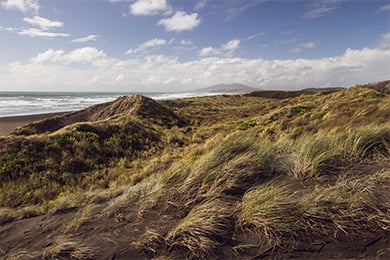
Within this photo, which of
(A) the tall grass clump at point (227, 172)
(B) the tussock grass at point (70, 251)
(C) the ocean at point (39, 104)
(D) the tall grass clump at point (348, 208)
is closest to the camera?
(D) the tall grass clump at point (348, 208)

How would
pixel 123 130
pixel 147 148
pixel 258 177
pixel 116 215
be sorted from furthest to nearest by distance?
pixel 123 130 → pixel 147 148 → pixel 258 177 → pixel 116 215

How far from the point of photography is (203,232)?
3350 millimetres

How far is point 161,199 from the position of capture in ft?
15.2

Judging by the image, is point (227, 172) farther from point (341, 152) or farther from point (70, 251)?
point (70, 251)

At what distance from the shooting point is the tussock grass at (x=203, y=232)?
124 inches

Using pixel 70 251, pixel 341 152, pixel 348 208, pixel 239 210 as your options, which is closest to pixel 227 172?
pixel 239 210

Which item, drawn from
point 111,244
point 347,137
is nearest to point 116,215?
point 111,244

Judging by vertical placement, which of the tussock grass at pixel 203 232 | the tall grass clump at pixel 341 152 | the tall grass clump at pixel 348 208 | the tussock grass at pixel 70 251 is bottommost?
the tussock grass at pixel 70 251

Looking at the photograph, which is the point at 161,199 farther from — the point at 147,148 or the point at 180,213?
the point at 147,148

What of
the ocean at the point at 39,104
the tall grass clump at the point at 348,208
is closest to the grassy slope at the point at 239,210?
the tall grass clump at the point at 348,208

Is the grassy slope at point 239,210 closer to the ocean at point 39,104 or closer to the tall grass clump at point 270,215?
the tall grass clump at point 270,215

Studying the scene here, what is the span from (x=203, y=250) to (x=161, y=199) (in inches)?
66.5

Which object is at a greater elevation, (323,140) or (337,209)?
(323,140)

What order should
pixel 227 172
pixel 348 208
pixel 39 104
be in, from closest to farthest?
1. pixel 348 208
2. pixel 227 172
3. pixel 39 104
